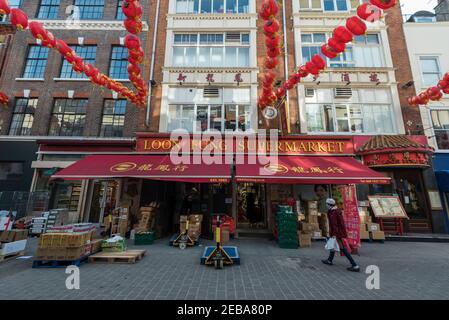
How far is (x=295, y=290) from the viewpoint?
4664mm

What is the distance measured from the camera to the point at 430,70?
12656mm

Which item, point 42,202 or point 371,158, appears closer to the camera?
point 371,158

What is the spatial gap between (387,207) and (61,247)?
45.7 ft

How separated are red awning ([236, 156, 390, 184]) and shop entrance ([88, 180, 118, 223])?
8.92 meters

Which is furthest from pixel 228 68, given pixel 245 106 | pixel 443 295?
pixel 443 295

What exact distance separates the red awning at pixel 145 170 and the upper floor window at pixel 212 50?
6.94 m

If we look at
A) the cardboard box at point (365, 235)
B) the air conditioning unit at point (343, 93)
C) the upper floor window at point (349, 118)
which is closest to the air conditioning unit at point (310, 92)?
the upper floor window at point (349, 118)

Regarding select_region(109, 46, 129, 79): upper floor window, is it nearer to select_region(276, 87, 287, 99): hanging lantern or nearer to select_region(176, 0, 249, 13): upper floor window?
select_region(176, 0, 249, 13): upper floor window

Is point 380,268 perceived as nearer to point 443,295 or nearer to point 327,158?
point 443,295

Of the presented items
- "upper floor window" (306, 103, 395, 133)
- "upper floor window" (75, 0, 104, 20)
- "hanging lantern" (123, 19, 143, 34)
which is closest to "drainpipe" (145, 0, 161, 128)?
"upper floor window" (75, 0, 104, 20)

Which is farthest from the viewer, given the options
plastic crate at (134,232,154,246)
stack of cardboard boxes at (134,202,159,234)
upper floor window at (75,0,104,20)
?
upper floor window at (75,0,104,20)

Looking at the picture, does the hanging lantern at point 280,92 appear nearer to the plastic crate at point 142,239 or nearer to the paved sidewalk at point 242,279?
the paved sidewalk at point 242,279

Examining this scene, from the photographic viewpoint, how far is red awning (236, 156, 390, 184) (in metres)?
8.40

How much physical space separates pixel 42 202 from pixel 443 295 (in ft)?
56.5
